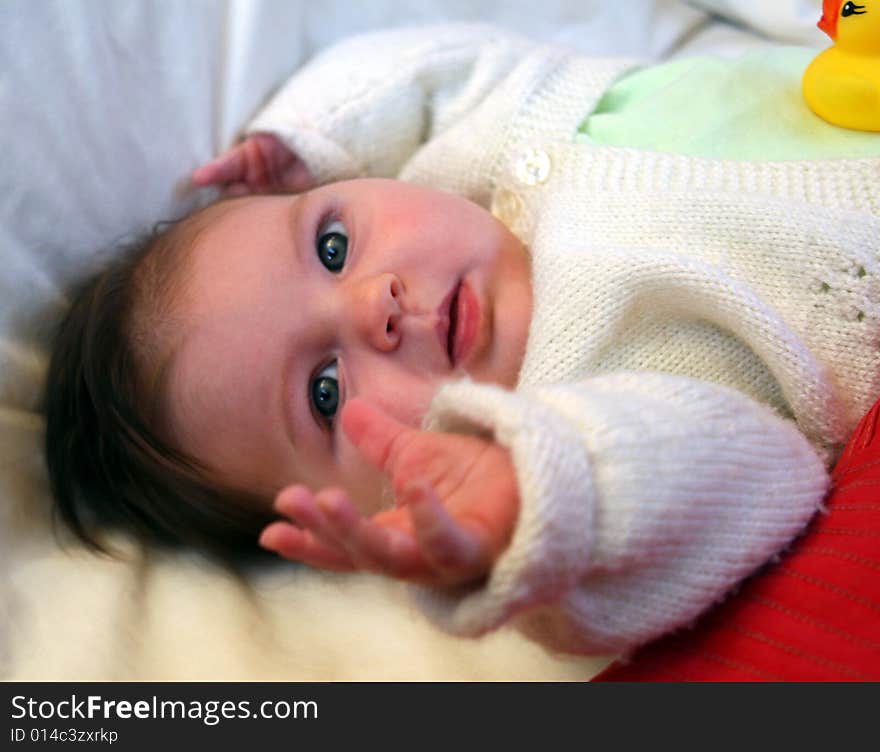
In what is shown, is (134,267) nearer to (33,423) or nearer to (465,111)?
(33,423)

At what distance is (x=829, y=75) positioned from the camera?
104 cm

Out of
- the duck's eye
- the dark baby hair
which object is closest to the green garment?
the duck's eye

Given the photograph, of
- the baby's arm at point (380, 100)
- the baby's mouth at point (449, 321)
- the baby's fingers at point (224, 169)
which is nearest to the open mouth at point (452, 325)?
the baby's mouth at point (449, 321)

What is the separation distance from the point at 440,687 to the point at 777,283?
52 cm

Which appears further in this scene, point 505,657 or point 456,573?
point 505,657

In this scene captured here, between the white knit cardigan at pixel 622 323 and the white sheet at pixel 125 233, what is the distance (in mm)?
102

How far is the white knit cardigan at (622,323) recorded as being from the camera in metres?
0.66

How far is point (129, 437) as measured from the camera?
38.5 inches

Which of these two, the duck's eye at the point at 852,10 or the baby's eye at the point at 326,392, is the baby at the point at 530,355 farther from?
the duck's eye at the point at 852,10

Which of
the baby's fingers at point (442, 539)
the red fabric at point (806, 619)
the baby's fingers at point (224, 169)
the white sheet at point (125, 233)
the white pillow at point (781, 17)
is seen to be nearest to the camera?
the baby's fingers at point (442, 539)

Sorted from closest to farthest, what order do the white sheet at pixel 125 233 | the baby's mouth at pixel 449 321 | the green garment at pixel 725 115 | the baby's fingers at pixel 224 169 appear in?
the white sheet at pixel 125 233 < the baby's mouth at pixel 449 321 < the green garment at pixel 725 115 < the baby's fingers at pixel 224 169

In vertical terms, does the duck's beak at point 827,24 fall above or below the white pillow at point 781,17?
above

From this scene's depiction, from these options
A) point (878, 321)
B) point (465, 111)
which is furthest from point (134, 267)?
point (878, 321)

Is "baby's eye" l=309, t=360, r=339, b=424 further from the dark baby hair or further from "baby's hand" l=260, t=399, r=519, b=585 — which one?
"baby's hand" l=260, t=399, r=519, b=585
